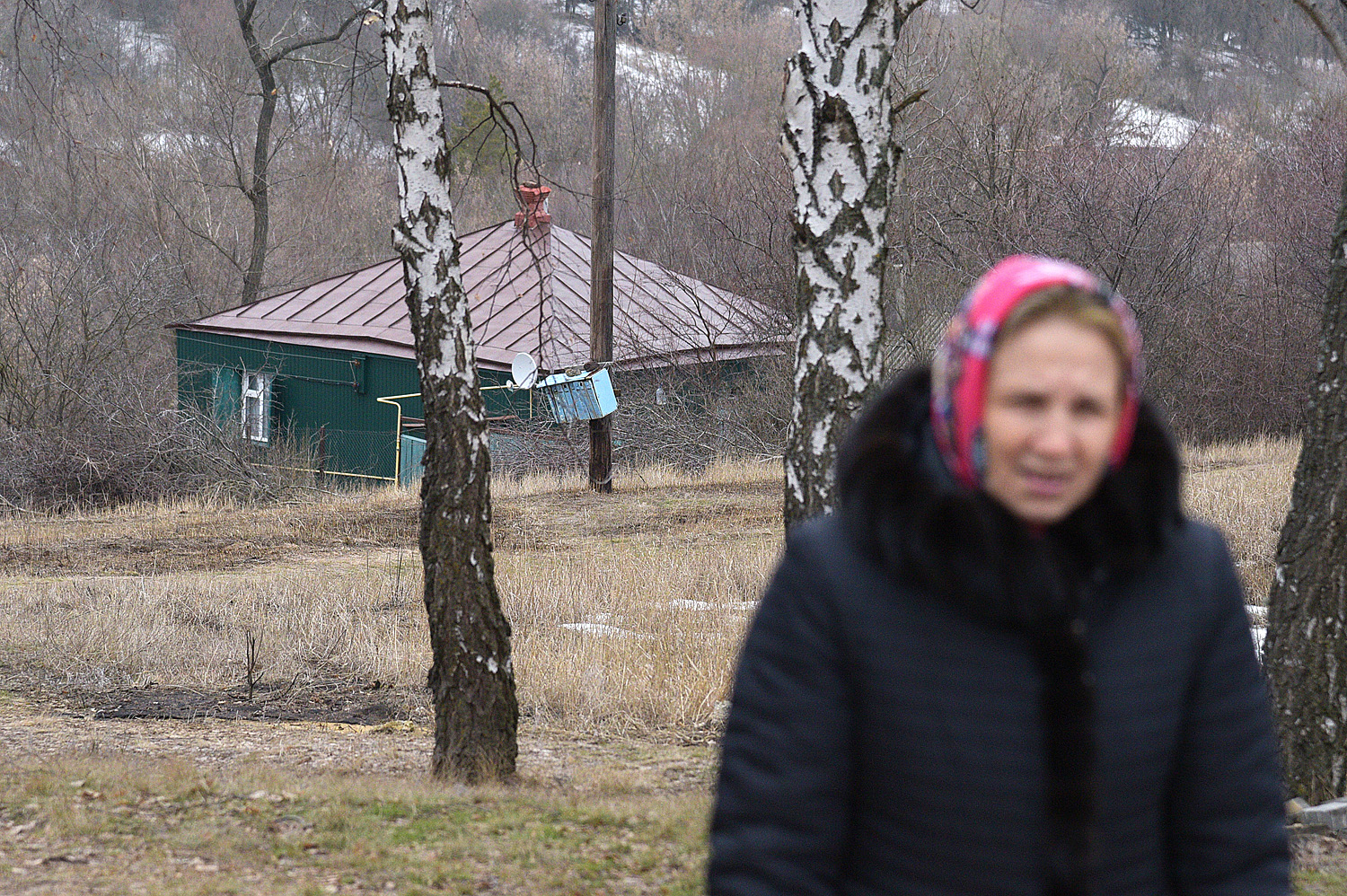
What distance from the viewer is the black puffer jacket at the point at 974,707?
60.6 inches

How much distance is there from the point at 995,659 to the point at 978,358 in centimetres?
36

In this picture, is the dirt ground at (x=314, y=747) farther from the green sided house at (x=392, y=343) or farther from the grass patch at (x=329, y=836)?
the green sided house at (x=392, y=343)

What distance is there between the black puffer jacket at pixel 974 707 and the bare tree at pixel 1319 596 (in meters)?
3.40

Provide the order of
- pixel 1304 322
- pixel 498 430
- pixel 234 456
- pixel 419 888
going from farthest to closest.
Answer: pixel 1304 322 < pixel 498 430 < pixel 234 456 < pixel 419 888

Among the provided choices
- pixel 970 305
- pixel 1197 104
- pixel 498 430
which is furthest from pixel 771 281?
pixel 1197 104

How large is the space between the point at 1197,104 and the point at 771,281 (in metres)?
42.1

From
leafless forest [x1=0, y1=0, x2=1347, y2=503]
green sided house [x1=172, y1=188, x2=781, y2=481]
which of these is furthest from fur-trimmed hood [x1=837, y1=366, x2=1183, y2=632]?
green sided house [x1=172, y1=188, x2=781, y2=481]

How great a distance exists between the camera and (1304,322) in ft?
82.1

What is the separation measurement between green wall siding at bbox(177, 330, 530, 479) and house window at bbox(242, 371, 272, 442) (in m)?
0.13

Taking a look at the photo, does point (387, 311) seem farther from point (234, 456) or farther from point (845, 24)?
point (845, 24)

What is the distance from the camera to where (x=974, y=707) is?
1547 millimetres

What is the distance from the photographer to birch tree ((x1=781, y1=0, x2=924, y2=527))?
448 centimetres

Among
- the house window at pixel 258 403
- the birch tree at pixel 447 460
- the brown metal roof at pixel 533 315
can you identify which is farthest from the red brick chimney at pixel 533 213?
the house window at pixel 258 403

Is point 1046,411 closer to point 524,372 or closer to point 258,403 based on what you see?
point 524,372
